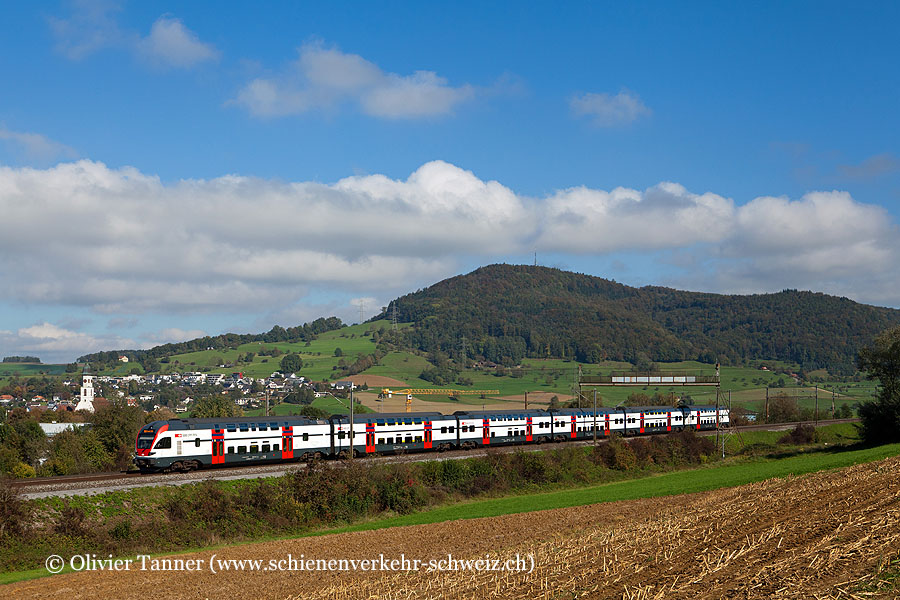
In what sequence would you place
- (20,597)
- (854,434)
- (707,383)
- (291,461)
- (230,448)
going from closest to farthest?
(20,597)
(230,448)
(291,461)
(707,383)
(854,434)

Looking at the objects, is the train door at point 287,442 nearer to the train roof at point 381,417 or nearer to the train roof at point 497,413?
the train roof at point 381,417

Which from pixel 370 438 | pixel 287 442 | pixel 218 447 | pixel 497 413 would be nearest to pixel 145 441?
pixel 218 447

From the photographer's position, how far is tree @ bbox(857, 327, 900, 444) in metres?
84.4

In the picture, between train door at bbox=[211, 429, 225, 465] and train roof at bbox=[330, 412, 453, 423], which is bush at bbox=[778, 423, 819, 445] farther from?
train door at bbox=[211, 429, 225, 465]

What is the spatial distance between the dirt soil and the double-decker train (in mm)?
18297

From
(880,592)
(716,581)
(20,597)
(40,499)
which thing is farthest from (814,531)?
(40,499)

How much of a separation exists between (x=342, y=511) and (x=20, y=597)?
26.3 m

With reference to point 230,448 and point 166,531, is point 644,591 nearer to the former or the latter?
point 166,531

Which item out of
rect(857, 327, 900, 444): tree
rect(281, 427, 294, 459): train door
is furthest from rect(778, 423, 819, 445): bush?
rect(281, 427, 294, 459): train door

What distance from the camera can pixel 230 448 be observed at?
57.2 meters

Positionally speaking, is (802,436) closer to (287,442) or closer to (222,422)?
(287,442)

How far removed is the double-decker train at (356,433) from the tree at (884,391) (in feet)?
84.6

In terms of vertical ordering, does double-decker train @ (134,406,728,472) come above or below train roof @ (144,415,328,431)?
below

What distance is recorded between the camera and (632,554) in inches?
990
